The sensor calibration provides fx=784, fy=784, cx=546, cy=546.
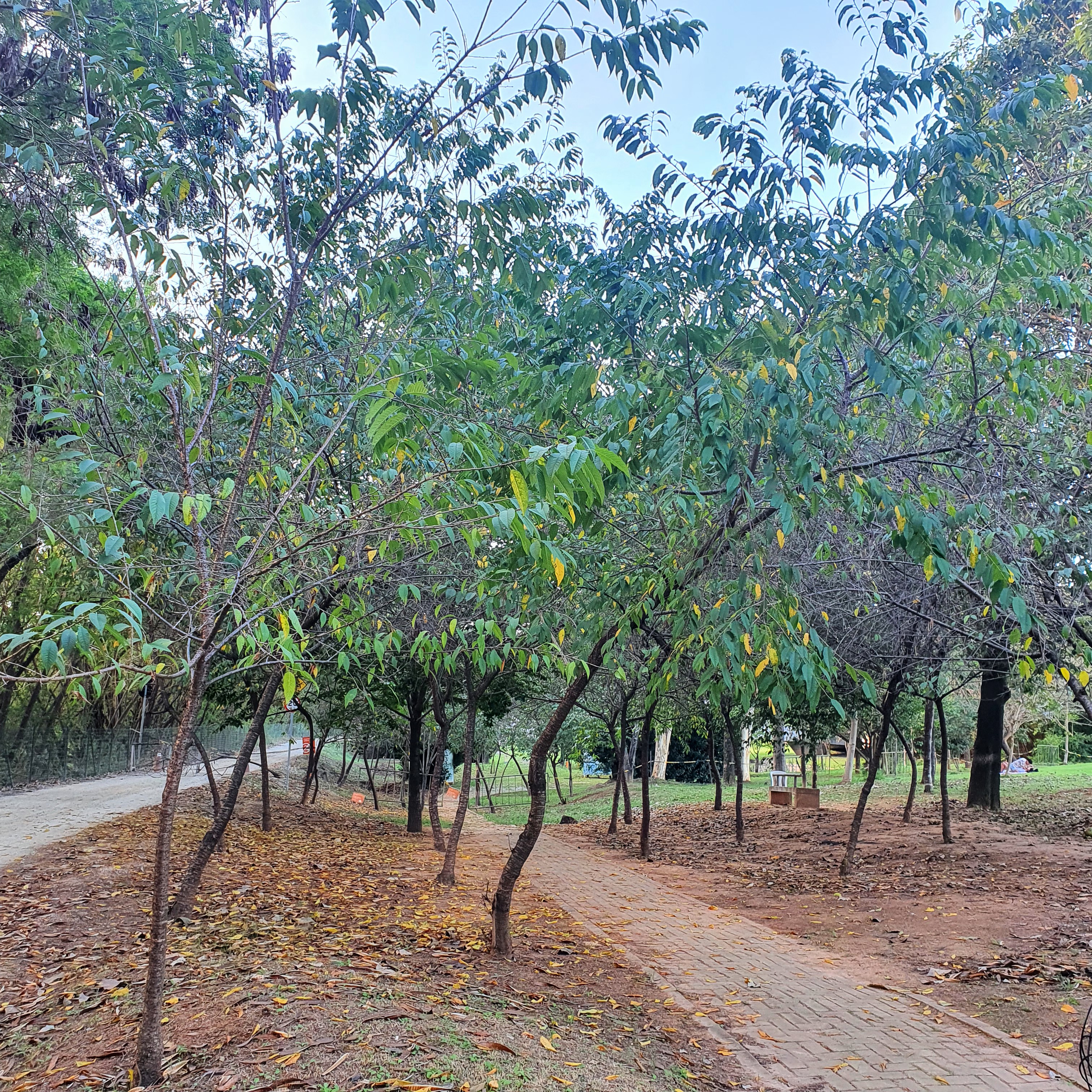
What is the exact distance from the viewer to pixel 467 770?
968 centimetres

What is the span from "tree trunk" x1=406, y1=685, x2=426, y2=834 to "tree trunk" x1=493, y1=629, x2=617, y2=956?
→ 7914mm

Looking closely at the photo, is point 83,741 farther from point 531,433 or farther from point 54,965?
point 531,433

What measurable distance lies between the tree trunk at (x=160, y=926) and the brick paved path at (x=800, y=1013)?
3311 millimetres

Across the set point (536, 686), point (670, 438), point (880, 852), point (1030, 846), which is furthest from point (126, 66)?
point (1030, 846)

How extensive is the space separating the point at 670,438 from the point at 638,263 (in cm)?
150

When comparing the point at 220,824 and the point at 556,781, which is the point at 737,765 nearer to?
the point at 556,781

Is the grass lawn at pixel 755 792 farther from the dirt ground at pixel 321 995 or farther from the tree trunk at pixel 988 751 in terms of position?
the dirt ground at pixel 321 995

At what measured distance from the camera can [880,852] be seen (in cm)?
1262

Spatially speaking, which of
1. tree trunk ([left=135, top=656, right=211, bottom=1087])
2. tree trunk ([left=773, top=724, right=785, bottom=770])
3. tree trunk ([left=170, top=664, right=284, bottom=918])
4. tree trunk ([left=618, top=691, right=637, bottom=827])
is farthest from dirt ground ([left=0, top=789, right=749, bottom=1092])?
tree trunk ([left=773, top=724, right=785, bottom=770])

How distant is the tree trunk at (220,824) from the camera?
6.73 metres

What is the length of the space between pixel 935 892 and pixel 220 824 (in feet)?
27.6

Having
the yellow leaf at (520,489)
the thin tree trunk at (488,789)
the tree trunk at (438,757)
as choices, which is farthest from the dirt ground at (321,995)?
the thin tree trunk at (488,789)

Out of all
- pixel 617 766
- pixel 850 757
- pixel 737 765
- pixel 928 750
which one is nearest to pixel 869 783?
pixel 737 765

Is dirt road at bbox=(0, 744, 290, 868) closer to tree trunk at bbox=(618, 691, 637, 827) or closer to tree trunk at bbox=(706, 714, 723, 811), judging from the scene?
tree trunk at bbox=(618, 691, 637, 827)
